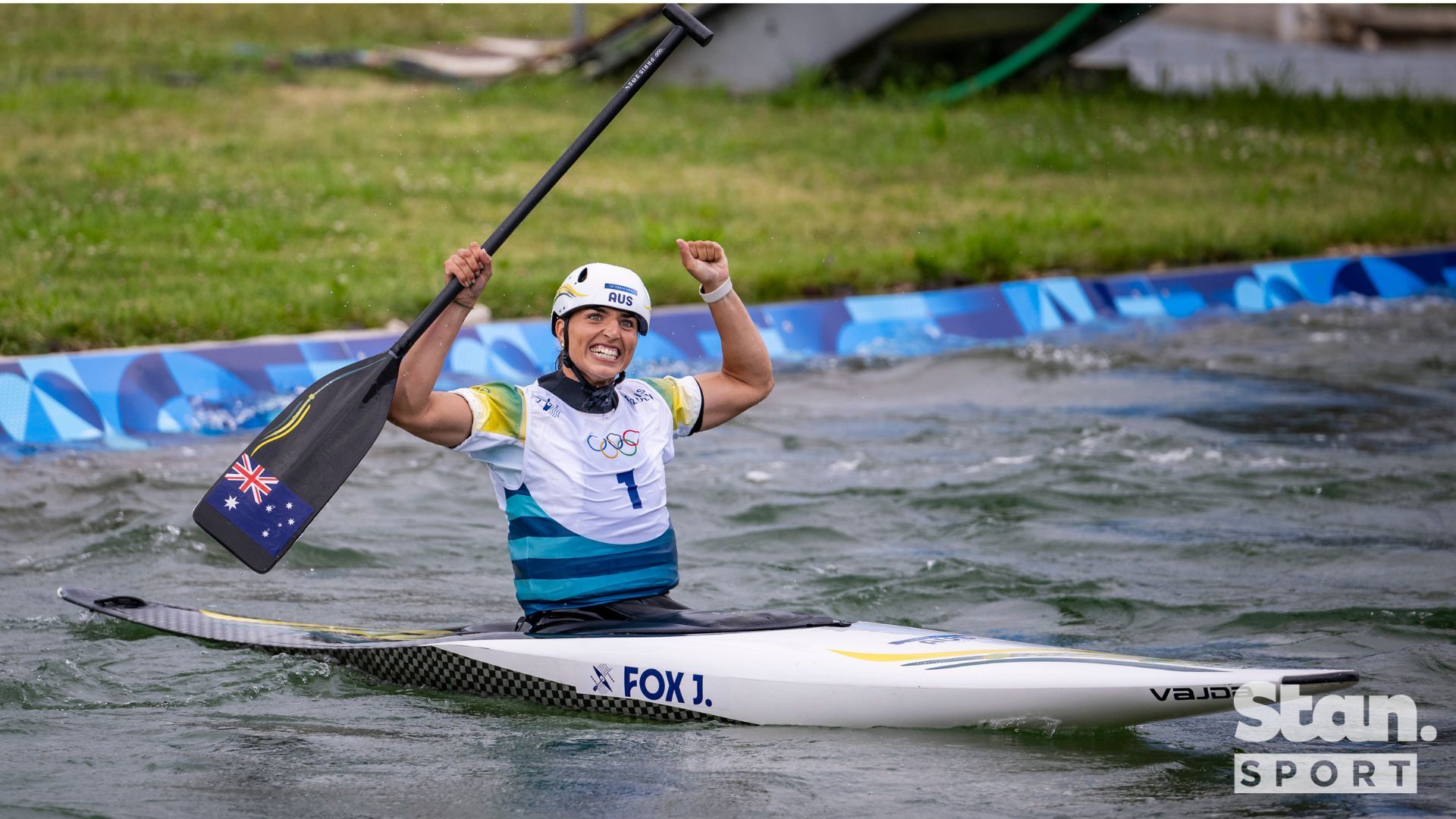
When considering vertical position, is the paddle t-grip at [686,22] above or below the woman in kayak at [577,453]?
above

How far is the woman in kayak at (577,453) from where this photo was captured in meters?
5.00

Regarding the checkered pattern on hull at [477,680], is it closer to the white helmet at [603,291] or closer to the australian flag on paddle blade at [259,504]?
the australian flag on paddle blade at [259,504]

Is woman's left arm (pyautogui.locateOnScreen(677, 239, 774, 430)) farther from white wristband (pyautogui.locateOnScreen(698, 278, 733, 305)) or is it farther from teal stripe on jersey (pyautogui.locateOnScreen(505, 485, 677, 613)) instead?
teal stripe on jersey (pyautogui.locateOnScreen(505, 485, 677, 613))

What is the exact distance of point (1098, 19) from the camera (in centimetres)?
1908

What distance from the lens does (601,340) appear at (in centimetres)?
505

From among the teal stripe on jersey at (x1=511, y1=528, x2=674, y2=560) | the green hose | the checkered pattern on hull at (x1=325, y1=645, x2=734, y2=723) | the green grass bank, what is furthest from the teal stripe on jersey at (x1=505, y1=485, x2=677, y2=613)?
the green hose

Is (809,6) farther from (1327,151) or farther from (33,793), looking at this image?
(33,793)

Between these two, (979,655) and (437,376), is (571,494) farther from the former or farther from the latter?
(979,655)

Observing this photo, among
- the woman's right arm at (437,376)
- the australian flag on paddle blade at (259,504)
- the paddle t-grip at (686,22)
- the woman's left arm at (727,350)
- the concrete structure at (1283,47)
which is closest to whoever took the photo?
the woman's right arm at (437,376)

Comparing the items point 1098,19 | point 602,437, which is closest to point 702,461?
point 602,437

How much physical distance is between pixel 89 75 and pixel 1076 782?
14.1m

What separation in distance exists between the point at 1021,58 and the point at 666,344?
9.71m

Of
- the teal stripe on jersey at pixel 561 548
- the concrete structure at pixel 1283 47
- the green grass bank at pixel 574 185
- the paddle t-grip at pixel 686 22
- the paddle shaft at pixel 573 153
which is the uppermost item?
the concrete structure at pixel 1283 47

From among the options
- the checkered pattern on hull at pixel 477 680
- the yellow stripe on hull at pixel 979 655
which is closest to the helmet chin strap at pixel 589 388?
the checkered pattern on hull at pixel 477 680
